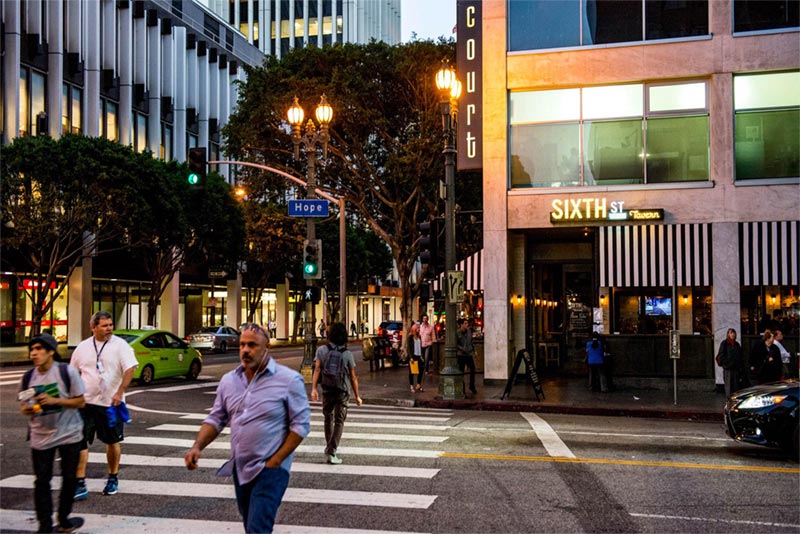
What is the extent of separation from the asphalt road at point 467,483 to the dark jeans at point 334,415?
0.32m

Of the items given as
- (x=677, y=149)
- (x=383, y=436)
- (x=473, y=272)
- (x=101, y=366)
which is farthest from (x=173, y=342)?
(x=101, y=366)

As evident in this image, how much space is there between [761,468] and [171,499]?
7.15 m

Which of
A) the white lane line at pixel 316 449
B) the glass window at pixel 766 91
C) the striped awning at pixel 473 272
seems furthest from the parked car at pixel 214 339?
the white lane line at pixel 316 449

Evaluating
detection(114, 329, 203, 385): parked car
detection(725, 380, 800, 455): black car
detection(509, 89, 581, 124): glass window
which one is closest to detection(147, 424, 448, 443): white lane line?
detection(725, 380, 800, 455): black car

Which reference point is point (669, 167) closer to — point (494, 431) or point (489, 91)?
point (489, 91)

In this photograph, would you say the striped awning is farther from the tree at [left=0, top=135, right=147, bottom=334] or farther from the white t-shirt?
the tree at [left=0, top=135, right=147, bottom=334]

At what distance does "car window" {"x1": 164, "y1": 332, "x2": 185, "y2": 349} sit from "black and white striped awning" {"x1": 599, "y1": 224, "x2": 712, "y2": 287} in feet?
41.5

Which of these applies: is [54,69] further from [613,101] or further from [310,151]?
[613,101]

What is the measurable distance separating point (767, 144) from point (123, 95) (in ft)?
129

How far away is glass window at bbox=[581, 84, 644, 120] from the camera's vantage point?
20.9 metres

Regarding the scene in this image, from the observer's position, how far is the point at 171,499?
316 inches

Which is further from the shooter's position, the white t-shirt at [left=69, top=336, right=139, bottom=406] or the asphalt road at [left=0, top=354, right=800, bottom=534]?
the white t-shirt at [left=69, top=336, right=139, bottom=406]

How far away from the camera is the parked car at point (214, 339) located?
44.2m

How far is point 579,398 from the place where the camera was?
18203mm
